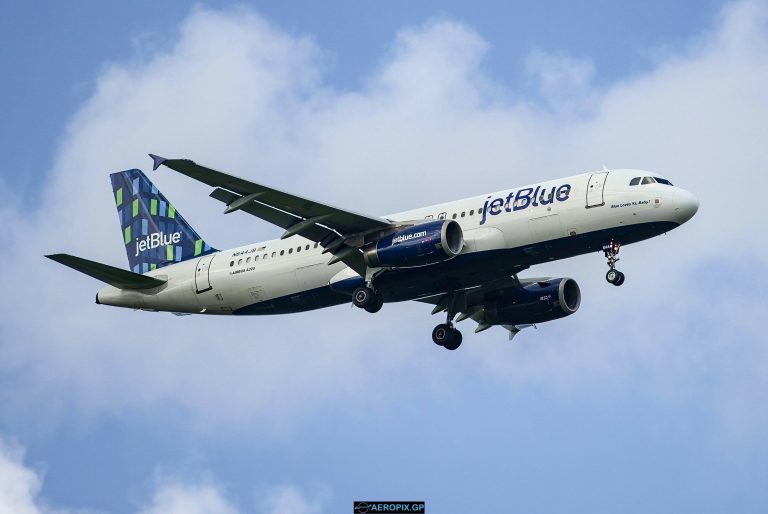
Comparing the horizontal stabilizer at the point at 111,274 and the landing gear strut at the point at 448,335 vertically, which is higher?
the horizontal stabilizer at the point at 111,274

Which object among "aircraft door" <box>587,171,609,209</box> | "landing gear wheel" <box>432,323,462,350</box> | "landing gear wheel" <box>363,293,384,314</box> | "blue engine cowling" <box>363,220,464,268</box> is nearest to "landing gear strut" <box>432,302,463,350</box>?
"landing gear wheel" <box>432,323,462,350</box>

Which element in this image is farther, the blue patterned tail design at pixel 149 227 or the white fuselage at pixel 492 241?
the blue patterned tail design at pixel 149 227

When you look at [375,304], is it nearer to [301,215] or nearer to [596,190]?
[301,215]

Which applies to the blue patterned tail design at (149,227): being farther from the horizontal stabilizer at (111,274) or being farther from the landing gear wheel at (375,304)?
the landing gear wheel at (375,304)

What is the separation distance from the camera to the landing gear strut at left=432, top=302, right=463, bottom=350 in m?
60.5

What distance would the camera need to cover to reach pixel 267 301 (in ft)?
193

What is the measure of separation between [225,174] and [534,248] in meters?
11.5

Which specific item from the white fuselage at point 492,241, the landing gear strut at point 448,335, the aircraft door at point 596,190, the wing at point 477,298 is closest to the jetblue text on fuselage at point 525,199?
the white fuselage at point 492,241

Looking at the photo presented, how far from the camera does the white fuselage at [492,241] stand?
2063 inches

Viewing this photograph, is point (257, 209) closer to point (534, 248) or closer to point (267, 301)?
point (267, 301)

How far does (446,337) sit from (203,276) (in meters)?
10.3

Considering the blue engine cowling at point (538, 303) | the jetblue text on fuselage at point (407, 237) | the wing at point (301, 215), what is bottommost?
the blue engine cowling at point (538, 303)

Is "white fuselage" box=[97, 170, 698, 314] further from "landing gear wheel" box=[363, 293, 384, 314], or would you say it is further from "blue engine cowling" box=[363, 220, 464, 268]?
"blue engine cowling" box=[363, 220, 464, 268]

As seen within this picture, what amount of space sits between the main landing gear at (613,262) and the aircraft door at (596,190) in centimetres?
154
